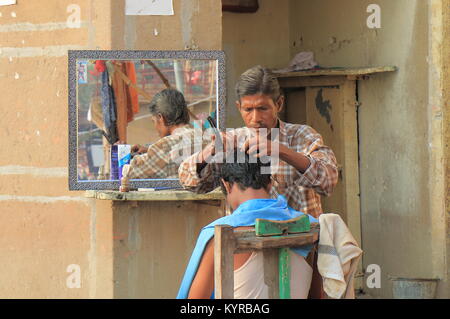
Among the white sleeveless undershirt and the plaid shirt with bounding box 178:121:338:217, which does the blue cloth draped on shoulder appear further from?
the plaid shirt with bounding box 178:121:338:217

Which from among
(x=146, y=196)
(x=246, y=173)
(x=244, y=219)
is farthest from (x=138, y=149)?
(x=244, y=219)

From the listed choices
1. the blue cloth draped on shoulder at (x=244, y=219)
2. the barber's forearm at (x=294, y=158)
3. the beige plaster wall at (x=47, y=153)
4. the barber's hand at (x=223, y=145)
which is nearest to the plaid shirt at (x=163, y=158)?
the beige plaster wall at (x=47, y=153)

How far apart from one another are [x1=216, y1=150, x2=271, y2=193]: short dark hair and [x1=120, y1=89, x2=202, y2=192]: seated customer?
4.78 ft

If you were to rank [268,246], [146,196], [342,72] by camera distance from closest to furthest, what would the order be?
[268,246] < [146,196] < [342,72]

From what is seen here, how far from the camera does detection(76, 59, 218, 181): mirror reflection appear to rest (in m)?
4.28

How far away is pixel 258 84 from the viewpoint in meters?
3.34

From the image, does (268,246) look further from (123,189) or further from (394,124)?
(394,124)

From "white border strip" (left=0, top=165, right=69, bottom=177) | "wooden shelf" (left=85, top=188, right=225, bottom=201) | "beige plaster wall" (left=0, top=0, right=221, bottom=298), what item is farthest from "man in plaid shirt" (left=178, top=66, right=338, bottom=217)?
"white border strip" (left=0, top=165, right=69, bottom=177)

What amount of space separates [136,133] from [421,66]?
1.97 metres

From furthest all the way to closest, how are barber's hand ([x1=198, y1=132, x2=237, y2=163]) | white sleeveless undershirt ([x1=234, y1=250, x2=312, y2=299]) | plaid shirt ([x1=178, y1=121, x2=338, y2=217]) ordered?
plaid shirt ([x1=178, y1=121, x2=338, y2=217]) < barber's hand ([x1=198, y1=132, x2=237, y2=163]) < white sleeveless undershirt ([x1=234, y1=250, x2=312, y2=299])

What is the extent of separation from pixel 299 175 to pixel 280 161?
9 cm

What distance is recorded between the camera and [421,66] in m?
5.29

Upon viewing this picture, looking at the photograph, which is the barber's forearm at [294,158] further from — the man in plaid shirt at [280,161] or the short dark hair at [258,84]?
the short dark hair at [258,84]

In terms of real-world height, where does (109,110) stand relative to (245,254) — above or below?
above
